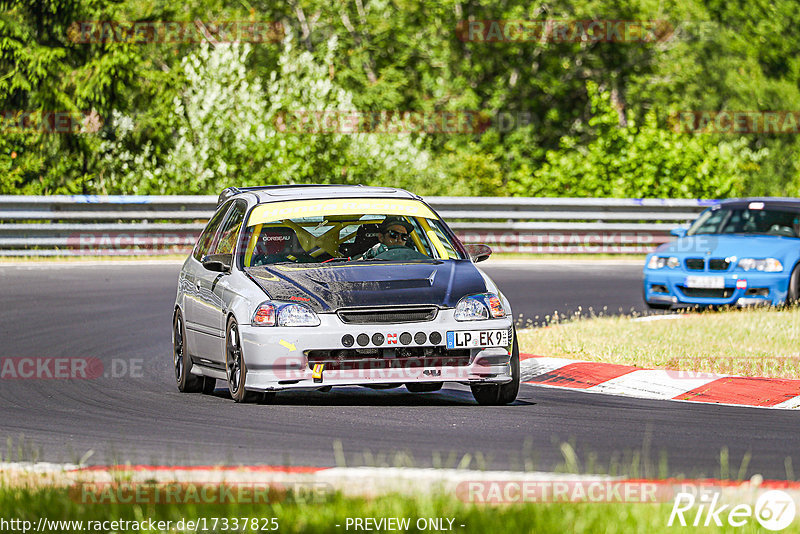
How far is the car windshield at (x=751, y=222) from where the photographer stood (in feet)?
59.3

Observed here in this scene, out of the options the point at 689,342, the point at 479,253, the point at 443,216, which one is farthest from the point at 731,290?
the point at 443,216

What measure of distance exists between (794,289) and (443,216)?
29.8 feet

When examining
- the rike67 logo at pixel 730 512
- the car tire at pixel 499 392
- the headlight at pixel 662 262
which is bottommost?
the headlight at pixel 662 262

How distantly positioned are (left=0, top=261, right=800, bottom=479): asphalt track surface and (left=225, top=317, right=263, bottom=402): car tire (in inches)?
4.5

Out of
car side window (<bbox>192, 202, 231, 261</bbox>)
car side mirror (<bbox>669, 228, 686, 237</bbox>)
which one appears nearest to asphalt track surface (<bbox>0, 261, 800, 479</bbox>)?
car side window (<bbox>192, 202, 231, 261</bbox>)

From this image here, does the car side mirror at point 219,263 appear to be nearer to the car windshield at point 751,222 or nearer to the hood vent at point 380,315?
the hood vent at point 380,315

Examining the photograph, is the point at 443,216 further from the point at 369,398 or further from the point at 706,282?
the point at 369,398

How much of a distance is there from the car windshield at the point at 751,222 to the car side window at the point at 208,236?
8145 mm

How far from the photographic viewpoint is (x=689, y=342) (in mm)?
13414

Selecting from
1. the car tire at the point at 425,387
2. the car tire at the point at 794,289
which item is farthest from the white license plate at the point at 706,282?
the car tire at the point at 425,387

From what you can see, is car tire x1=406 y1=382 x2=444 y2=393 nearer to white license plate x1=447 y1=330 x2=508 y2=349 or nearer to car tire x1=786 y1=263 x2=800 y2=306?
white license plate x1=447 y1=330 x2=508 y2=349

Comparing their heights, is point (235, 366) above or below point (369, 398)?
above

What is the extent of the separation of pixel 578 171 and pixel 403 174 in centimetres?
369

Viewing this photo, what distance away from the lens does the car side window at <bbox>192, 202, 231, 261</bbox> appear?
11.7 m
